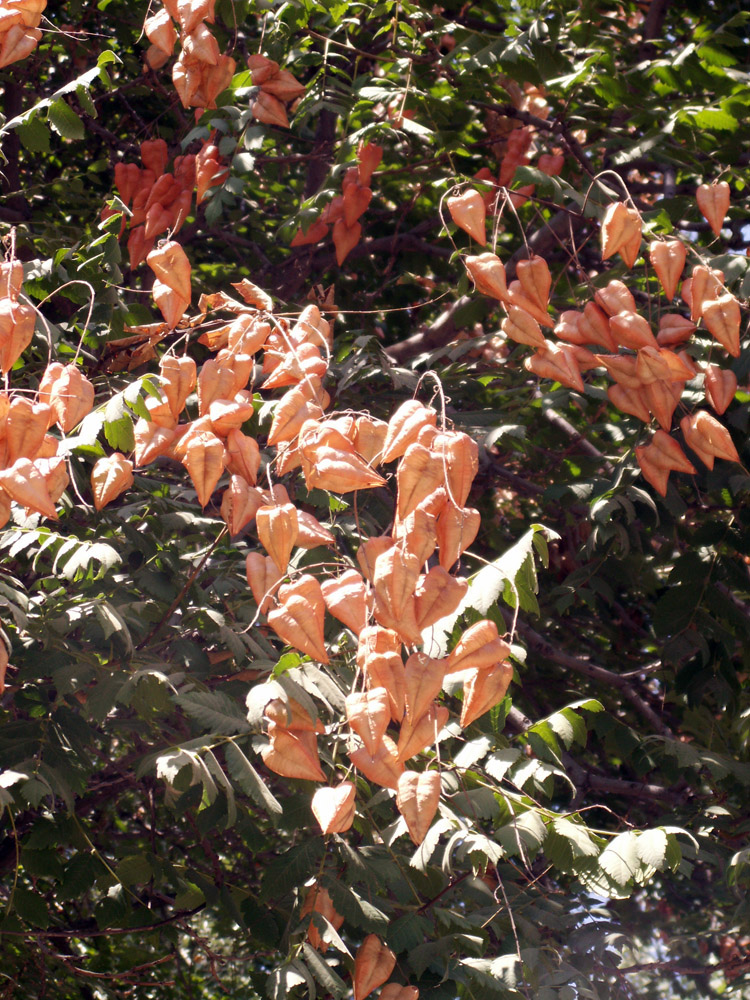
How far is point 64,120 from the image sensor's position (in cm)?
264

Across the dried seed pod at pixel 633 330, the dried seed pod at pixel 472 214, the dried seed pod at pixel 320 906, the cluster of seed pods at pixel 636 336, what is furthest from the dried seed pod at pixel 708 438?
the dried seed pod at pixel 320 906

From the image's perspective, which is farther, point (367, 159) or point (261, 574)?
Result: point (367, 159)

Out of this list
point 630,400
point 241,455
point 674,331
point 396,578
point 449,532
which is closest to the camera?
point 396,578

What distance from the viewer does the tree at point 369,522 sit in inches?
69.6

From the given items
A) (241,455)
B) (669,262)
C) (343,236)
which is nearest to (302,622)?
(241,455)

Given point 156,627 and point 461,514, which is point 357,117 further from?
point 461,514

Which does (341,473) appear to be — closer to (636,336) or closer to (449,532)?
(449,532)

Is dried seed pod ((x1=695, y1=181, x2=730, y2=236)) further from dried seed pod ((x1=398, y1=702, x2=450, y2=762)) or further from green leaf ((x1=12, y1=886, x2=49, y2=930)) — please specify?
green leaf ((x1=12, y1=886, x2=49, y2=930))

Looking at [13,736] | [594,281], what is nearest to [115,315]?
[13,736]

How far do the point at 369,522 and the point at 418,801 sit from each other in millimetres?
1230

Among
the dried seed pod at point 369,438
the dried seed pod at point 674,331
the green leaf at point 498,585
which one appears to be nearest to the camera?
the dried seed pod at point 369,438

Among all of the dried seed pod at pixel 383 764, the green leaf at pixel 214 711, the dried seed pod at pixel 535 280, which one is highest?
the dried seed pod at pixel 535 280

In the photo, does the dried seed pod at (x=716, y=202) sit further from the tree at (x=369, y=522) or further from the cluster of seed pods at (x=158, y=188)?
the cluster of seed pods at (x=158, y=188)

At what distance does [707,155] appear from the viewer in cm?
317
